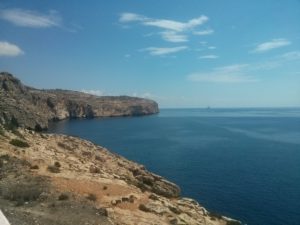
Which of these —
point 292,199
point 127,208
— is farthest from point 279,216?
point 127,208

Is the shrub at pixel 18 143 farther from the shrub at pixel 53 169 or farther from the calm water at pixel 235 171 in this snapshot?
the calm water at pixel 235 171

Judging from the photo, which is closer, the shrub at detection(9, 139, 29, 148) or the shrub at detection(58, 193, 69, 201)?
the shrub at detection(58, 193, 69, 201)

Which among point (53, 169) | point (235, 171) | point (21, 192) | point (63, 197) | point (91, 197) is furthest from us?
point (235, 171)

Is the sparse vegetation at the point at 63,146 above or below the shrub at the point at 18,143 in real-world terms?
below

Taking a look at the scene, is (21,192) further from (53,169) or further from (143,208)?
(143,208)

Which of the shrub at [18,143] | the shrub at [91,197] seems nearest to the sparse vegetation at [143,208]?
the shrub at [91,197]

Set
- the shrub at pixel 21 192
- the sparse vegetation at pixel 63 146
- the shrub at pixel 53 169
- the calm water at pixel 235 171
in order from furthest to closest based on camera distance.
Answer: the sparse vegetation at pixel 63 146
the calm water at pixel 235 171
the shrub at pixel 53 169
the shrub at pixel 21 192

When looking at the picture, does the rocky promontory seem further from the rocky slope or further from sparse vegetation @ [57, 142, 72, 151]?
sparse vegetation @ [57, 142, 72, 151]

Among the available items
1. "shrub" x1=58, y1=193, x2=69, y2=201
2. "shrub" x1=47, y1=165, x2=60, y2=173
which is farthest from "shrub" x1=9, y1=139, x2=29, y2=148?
"shrub" x1=58, y1=193, x2=69, y2=201

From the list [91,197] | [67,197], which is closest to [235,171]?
[91,197]

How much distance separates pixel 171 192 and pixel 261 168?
33289 mm

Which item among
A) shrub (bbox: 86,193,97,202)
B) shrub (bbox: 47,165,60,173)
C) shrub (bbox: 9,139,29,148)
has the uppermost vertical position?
shrub (bbox: 9,139,29,148)

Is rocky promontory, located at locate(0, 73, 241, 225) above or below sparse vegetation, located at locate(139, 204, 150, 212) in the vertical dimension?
above

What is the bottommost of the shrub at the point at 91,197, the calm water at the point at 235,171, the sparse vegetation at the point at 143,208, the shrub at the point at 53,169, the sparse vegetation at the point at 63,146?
the calm water at the point at 235,171
